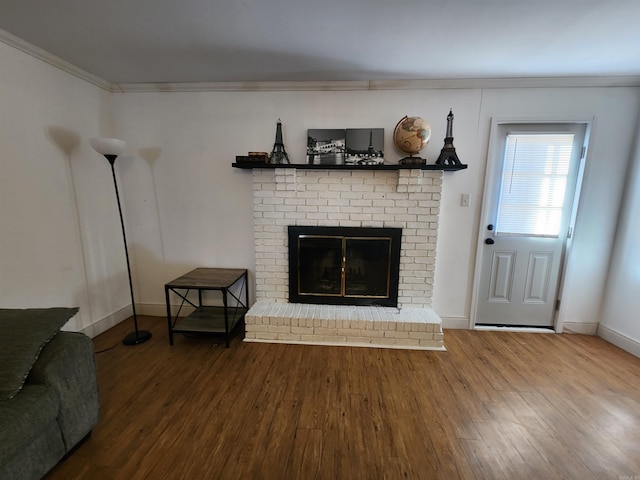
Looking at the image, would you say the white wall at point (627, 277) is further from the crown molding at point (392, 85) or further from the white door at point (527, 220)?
the crown molding at point (392, 85)

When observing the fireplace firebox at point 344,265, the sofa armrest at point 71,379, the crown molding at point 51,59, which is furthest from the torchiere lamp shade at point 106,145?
the fireplace firebox at point 344,265

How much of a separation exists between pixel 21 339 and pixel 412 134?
9.08ft

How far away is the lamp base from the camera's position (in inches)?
91.7

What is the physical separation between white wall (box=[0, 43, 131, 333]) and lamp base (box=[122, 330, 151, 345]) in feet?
1.30

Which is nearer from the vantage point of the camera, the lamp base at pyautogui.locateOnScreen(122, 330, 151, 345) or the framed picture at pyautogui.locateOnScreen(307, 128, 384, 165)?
the lamp base at pyautogui.locateOnScreen(122, 330, 151, 345)

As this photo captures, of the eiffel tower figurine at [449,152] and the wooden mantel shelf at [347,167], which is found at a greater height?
the eiffel tower figurine at [449,152]

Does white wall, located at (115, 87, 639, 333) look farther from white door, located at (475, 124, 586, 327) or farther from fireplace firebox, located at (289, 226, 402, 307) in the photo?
fireplace firebox, located at (289, 226, 402, 307)

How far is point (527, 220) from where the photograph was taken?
253cm

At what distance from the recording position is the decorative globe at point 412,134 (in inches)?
87.8

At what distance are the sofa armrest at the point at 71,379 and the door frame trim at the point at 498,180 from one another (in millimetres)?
3036

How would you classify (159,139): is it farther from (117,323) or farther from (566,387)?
(566,387)

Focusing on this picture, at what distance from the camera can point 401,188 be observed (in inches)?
95.7

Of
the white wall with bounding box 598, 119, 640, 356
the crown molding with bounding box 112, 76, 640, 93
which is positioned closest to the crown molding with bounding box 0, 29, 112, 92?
the crown molding with bounding box 112, 76, 640, 93

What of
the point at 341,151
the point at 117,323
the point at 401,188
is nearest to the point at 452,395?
the point at 401,188
